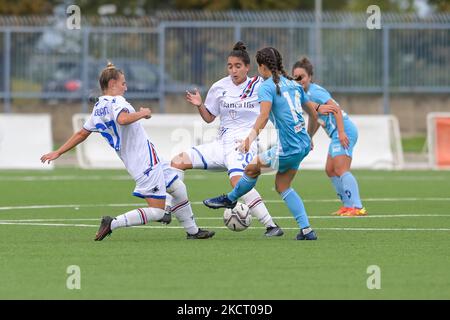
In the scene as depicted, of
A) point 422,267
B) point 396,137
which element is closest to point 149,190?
point 422,267

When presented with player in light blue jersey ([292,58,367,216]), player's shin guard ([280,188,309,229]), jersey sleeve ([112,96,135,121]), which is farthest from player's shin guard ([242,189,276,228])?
player in light blue jersey ([292,58,367,216])

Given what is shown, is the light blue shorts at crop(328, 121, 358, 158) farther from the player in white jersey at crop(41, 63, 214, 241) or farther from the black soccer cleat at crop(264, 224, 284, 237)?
the player in white jersey at crop(41, 63, 214, 241)

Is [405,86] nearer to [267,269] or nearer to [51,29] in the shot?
[51,29]

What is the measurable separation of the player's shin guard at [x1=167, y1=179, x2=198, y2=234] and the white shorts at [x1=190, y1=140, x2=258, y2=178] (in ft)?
2.92

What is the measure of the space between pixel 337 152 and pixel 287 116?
4.04m

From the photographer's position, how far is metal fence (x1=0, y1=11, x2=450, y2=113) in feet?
112

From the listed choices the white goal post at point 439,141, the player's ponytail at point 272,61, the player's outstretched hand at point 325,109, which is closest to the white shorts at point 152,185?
the player's ponytail at point 272,61

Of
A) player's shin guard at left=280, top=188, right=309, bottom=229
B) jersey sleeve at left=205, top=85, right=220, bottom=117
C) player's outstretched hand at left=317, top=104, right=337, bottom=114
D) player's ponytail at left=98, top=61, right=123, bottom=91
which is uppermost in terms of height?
player's ponytail at left=98, top=61, right=123, bottom=91

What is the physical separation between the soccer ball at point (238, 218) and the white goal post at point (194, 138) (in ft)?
42.0

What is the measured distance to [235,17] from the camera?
35.5m

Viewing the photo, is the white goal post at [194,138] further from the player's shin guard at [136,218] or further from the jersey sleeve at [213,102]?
the player's shin guard at [136,218]

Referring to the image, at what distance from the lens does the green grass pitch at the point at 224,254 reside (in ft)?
33.0

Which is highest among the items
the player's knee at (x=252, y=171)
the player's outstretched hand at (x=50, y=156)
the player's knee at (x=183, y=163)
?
the player's outstretched hand at (x=50, y=156)

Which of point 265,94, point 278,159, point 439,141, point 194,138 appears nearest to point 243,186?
point 278,159
